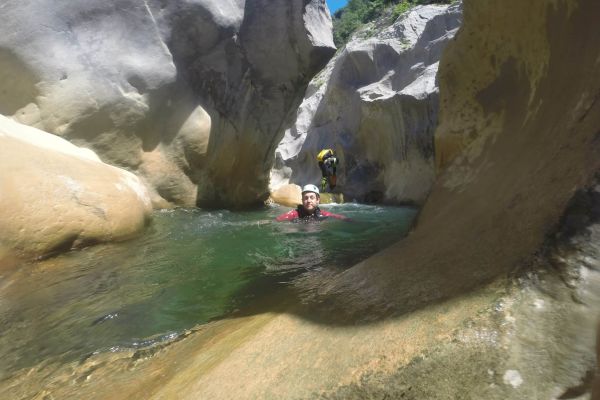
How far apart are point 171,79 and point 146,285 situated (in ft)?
19.4

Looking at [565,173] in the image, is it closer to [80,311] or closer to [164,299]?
[164,299]

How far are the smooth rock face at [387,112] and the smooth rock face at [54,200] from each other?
961cm

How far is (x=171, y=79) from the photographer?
8234 mm

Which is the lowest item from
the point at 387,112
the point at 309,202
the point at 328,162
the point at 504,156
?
the point at 309,202

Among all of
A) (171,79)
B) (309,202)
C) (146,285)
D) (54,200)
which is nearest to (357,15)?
(171,79)

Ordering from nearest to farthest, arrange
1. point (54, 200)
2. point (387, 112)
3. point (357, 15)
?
point (54, 200), point (387, 112), point (357, 15)

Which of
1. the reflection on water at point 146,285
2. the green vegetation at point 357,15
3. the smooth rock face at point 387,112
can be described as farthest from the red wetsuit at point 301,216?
the green vegetation at point 357,15

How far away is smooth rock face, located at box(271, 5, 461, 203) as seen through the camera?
13162mm

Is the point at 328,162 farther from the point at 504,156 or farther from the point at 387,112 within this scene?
the point at 504,156

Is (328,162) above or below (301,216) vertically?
above

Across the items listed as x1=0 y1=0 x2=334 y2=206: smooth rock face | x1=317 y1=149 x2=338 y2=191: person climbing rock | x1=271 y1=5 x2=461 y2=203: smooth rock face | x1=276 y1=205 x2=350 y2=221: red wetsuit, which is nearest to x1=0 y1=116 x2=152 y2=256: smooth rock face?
x1=0 y1=0 x2=334 y2=206: smooth rock face

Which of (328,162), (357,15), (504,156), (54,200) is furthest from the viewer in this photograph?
(357,15)

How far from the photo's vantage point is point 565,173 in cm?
141

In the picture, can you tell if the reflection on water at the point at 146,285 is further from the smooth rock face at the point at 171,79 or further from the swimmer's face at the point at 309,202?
the smooth rock face at the point at 171,79
